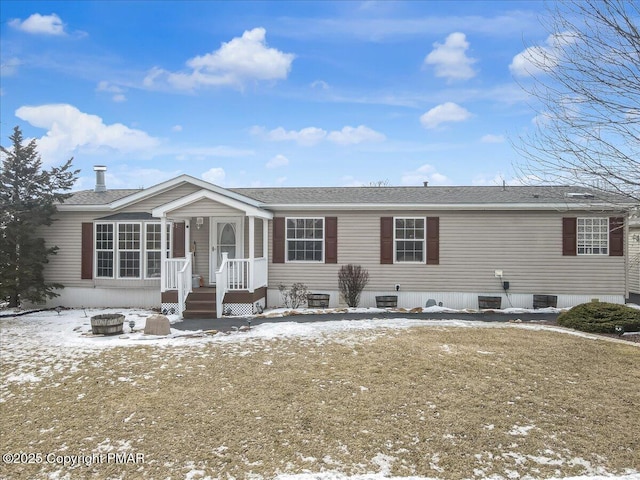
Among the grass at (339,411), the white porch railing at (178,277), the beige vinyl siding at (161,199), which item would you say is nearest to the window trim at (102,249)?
the beige vinyl siding at (161,199)

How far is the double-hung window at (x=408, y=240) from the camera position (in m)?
14.0

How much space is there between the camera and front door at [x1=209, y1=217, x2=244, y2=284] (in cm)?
1423

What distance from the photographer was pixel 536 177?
23.8ft

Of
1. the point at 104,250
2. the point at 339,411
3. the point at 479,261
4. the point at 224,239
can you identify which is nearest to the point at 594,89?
the point at 339,411

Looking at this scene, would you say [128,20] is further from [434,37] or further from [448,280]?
[448,280]

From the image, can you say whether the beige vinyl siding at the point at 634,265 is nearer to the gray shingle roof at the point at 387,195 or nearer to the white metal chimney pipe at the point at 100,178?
the gray shingle roof at the point at 387,195

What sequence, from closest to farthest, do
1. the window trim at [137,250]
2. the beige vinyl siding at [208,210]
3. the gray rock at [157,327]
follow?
the gray rock at [157,327]
the beige vinyl siding at [208,210]
the window trim at [137,250]

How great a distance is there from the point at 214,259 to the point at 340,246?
165 inches

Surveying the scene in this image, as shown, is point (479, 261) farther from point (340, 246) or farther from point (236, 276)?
point (236, 276)

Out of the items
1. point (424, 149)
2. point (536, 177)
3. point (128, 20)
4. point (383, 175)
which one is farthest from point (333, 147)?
point (536, 177)

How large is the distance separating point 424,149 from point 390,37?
972 cm

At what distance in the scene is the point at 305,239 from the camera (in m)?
14.2

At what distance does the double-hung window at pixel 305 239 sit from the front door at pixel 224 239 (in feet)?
5.28

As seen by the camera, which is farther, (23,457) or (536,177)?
(536,177)
